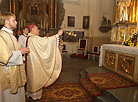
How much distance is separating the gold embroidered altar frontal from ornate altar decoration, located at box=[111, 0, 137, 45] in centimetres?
148

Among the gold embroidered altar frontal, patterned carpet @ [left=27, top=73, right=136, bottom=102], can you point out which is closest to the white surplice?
patterned carpet @ [left=27, top=73, right=136, bottom=102]

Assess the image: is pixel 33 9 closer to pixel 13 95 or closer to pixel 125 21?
pixel 125 21

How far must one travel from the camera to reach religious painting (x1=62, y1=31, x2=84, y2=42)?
430 inches

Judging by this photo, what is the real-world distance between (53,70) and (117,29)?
522cm

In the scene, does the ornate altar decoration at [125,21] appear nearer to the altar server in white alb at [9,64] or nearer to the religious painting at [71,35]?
the religious painting at [71,35]

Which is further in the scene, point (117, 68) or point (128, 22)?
point (128, 22)

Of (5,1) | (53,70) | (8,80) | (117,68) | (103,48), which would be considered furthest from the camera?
(5,1)

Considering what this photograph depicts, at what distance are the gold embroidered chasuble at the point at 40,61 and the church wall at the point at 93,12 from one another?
323 inches

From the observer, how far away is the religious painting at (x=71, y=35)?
10.9 m

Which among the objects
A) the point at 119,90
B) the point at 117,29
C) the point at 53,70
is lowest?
the point at 119,90

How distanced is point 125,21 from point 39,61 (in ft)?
Result: 17.9

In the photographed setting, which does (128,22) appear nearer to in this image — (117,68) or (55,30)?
Result: (117,68)

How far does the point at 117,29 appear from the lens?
21.1ft

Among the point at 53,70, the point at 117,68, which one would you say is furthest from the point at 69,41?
the point at 53,70
